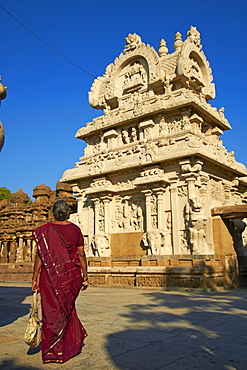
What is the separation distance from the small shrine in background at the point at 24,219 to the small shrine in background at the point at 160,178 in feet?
35.3

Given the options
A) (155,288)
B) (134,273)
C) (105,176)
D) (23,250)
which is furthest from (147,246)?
(23,250)

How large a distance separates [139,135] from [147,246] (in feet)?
19.6

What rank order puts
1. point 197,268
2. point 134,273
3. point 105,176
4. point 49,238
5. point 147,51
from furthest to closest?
A: point 147,51, point 105,176, point 134,273, point 197,268, point 49,238

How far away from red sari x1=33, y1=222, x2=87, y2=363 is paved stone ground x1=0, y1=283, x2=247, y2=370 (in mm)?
163

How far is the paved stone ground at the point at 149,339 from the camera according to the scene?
3900 millimetres

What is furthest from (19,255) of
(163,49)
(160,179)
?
(163,49)

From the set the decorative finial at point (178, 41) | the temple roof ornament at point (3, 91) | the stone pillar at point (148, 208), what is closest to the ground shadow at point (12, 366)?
the temple roof ornament at point (3, 91)

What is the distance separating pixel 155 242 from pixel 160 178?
273cm

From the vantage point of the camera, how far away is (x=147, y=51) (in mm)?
18781

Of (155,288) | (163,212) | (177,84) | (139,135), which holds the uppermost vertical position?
(177,84)

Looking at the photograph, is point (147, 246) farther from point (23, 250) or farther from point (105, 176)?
point (23, 250)

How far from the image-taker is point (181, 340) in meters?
4.86

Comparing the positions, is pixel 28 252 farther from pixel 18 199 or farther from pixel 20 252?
pixel 18 199

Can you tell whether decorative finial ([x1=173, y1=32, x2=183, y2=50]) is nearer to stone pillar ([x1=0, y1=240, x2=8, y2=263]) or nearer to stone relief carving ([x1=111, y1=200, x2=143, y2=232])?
stone relief carving ([x1=111, y1=200, x2=143, y2=232])
